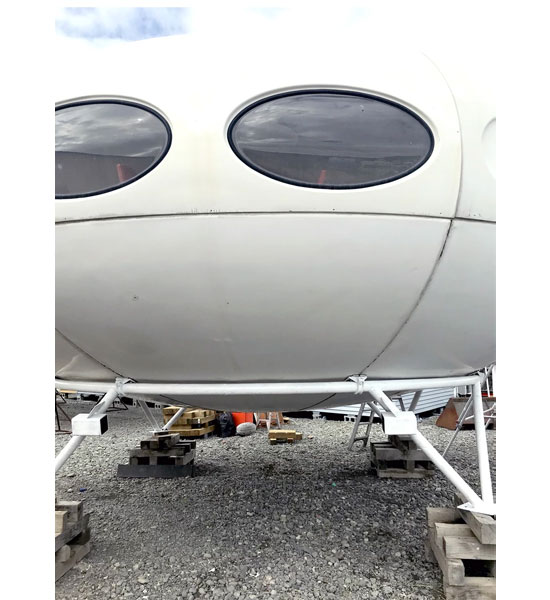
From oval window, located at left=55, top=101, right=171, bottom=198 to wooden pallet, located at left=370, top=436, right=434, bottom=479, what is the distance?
16.2 feet

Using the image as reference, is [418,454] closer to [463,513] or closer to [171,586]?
[463,513]

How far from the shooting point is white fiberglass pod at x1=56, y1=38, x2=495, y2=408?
7.97 feet

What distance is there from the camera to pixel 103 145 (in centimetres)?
257

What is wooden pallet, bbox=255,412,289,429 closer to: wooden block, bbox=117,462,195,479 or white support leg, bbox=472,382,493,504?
wooden block, bbox=117,462,195,479

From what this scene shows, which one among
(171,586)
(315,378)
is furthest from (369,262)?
(171,586)

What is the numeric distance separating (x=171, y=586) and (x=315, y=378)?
5.84ft

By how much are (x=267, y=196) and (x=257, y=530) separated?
3135mm

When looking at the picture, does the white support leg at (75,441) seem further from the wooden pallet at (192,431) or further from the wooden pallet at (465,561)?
the wooden pallet at (192,431)

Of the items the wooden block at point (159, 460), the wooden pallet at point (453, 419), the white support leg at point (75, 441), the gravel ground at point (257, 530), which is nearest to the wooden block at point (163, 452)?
the wooden block at point (159, 460)

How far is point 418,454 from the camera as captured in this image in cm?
602

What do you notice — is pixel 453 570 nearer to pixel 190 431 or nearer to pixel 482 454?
pixel 482 454

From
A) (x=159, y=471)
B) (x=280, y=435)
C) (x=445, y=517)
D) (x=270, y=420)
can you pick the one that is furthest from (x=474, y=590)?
(x=270, y=420)

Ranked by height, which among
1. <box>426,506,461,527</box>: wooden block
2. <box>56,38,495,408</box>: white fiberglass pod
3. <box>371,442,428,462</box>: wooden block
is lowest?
<box>371,442,428,462</box>: wooden block

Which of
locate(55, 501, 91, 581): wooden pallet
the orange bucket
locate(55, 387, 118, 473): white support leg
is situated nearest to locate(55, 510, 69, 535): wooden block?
locate(55, 501, 91, 581): wooden pallet
